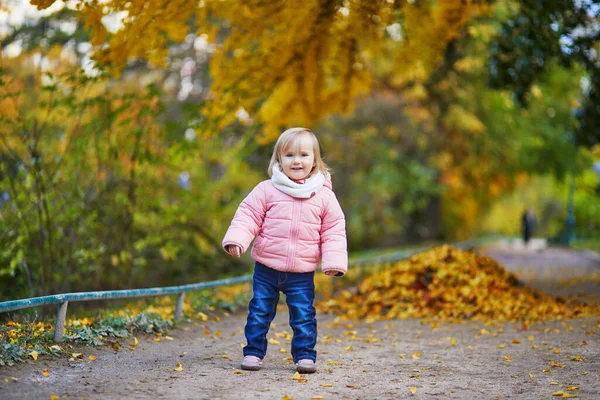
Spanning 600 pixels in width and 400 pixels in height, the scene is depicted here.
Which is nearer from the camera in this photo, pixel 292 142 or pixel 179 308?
pixel 292 142

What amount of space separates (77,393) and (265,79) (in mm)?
6223

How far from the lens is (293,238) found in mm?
5262

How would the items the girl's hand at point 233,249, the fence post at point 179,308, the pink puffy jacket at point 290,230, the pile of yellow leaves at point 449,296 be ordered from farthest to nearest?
the pile of yellow leaves at point 449,296
the fence post at point 179,308
the pink puffy jacket at point 290,230
the girl's hand at point 233,249

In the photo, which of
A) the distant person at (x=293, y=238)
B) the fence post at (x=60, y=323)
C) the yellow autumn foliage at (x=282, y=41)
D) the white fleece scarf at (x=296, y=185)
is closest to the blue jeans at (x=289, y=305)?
the distant person at (x=293, y=238)

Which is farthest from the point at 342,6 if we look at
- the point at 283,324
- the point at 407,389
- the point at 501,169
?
the point at 501,169

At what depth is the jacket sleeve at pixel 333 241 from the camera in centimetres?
521

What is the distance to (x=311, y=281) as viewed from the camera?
5430 millimetres

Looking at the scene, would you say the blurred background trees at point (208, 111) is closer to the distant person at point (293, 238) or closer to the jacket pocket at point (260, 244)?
the distant person at point (293, 238)

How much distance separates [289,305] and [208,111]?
4654 millimetres

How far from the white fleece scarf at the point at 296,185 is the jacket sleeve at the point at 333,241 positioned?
0.59 feet

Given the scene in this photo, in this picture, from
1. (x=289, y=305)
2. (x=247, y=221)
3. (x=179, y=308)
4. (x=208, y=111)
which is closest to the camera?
(x=247, y=221)

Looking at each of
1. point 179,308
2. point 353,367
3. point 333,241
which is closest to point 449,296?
point 179,308

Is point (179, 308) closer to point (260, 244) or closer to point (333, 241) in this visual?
point (260, 244)

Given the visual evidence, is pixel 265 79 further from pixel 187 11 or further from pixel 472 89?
pixel 472 89
